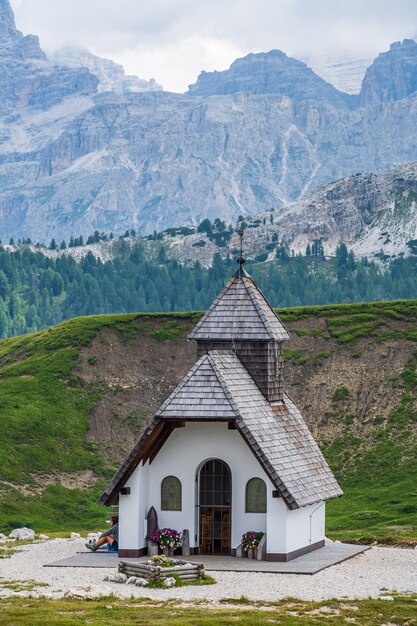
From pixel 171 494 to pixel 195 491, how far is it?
1.16 m

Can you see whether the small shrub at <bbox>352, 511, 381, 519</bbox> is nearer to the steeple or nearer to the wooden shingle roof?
the wooden shingle roof

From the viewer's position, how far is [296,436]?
6084 cm

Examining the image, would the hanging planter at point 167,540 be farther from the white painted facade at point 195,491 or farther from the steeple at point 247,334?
the steeple at point 247,334

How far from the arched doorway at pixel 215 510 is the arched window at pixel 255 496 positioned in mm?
915

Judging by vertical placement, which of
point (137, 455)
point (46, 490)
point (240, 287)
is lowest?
point (46, 490)

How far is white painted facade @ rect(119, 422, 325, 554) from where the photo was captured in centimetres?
5678

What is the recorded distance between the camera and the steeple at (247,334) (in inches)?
2395

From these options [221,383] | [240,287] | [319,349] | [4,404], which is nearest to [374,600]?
[221,383]

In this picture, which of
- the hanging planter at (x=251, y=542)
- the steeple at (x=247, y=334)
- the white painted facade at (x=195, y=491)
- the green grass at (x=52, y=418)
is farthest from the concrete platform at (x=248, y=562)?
the green grass at (x=52, y=418)

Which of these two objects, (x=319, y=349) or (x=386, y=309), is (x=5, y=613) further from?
Answer: (x=386, y=309)

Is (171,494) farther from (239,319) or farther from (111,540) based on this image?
(239,319)

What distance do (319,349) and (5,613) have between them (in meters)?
95.5

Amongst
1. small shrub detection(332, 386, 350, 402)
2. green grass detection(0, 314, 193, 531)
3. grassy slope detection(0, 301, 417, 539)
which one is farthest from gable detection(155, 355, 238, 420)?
small shrub detection(332, 386, 350, 402)

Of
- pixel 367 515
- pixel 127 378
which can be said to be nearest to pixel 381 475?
pixel 367 515
